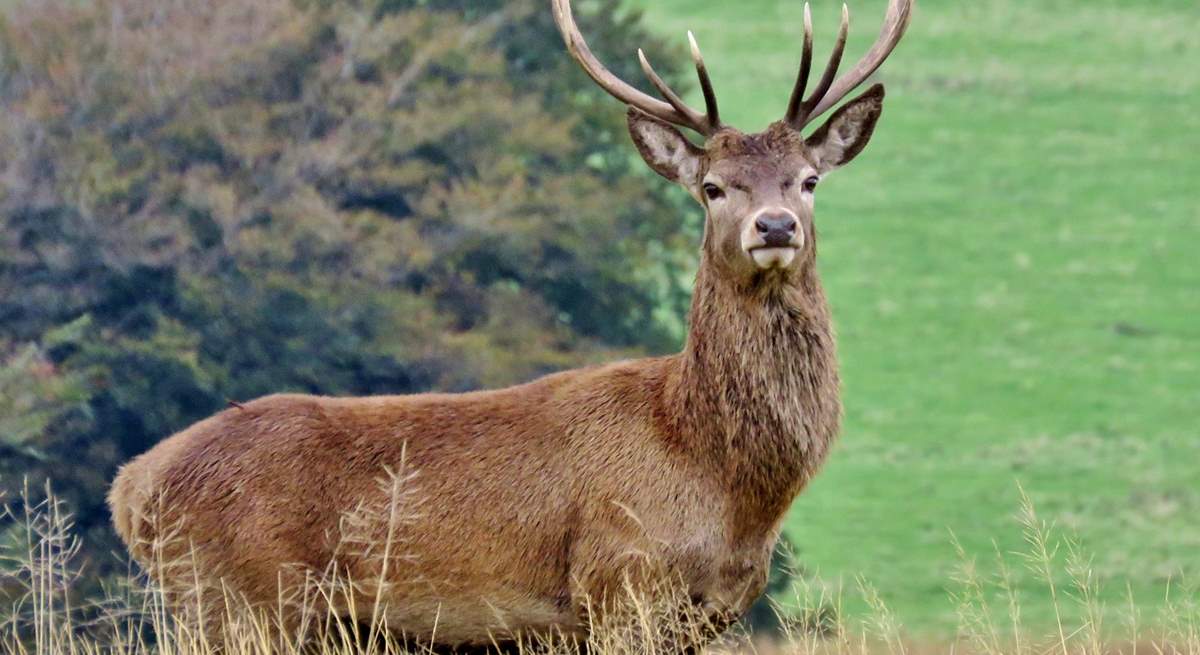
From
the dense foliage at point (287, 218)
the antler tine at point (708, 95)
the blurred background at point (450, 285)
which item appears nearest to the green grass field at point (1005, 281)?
the blurred background at point (450, 285)

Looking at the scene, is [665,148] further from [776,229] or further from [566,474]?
[566,474]

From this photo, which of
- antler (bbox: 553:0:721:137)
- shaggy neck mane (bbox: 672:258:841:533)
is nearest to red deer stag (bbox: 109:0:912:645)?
shaggy neck mane (bbox: 672:258:841:533)

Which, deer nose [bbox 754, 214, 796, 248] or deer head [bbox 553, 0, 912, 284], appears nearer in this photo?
deer nose [bbox 754, 214, 796, 248]

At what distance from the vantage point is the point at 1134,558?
2153 centimetres

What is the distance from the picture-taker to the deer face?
6.38 metres

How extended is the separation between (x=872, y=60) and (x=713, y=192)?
94 cm

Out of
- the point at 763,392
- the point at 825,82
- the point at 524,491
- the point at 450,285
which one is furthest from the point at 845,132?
the point at 450,285

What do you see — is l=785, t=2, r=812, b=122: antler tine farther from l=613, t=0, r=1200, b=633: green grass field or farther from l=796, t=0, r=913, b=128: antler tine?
l=613, t=0, r=1200, b=633: green grass field

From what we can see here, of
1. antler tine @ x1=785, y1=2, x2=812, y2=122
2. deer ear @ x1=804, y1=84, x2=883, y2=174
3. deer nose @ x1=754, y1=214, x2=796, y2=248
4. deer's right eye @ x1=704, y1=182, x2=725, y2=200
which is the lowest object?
deer nose @ x1=754, y1=214, x2=796, y2=248

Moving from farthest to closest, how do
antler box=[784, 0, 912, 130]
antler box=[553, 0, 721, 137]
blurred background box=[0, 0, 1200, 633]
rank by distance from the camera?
blurred background box=[0, 0, 1200, 633]
antler box=[553, 0, 721, 137]
antler box=[784, 0, 912, 130]

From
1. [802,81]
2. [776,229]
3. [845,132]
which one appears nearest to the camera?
[776,229]

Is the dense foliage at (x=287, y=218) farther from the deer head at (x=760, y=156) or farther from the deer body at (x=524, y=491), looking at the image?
the deer head at (x=760, y=156)

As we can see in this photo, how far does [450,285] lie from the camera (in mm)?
20594

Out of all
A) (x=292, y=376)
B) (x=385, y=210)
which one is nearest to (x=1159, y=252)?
(x=385, y=210)
